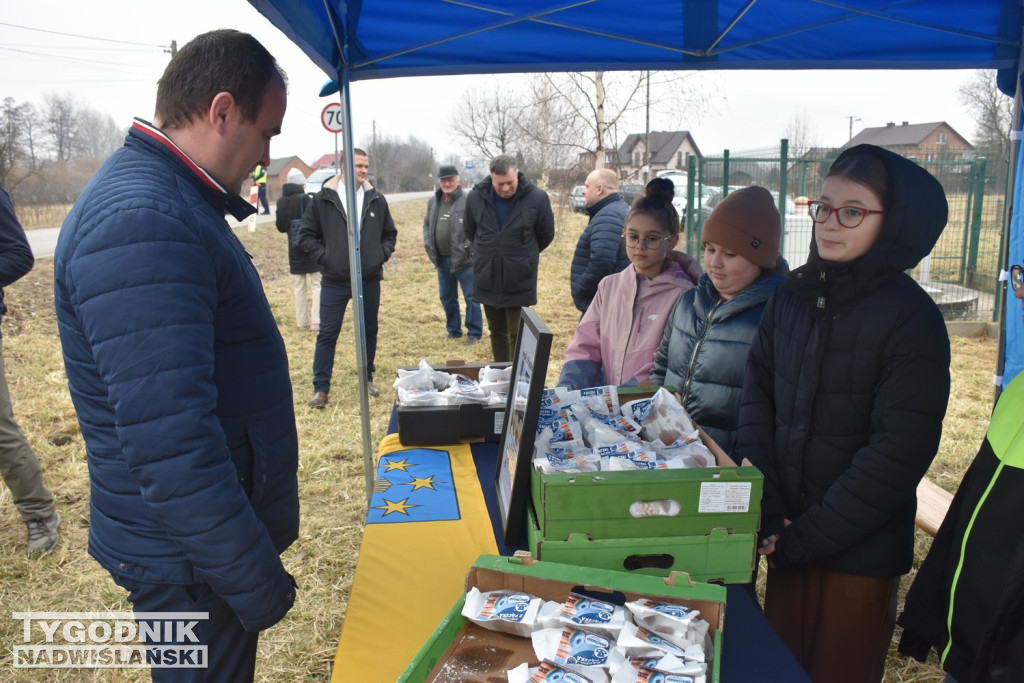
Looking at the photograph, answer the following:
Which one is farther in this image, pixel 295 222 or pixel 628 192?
pixel 628 192

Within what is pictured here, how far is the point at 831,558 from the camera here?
1690 mm

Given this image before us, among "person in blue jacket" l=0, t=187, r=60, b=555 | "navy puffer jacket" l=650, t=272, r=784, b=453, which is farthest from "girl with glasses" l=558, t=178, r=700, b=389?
"person in blue jacket" l=0, t=187, r=60, b=555

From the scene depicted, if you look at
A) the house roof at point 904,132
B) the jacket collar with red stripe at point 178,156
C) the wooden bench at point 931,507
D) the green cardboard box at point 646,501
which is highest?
the house roof at point 904,132

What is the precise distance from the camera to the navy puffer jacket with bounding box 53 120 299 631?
1.15 metres

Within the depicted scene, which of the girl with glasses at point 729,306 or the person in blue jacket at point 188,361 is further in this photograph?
the girl with glasses at point 729,306

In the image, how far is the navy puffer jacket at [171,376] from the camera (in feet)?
3.78

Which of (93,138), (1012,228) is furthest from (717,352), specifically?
(93,138)

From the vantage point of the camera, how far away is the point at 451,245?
7.21 metres

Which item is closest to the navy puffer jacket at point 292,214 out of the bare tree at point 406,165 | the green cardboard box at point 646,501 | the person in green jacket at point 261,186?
the green cardboard box at point 646,501

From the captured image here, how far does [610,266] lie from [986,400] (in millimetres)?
3856

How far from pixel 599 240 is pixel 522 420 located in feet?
9.68

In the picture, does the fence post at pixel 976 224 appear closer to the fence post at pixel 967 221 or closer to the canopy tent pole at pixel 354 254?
the fence post at pixel 967 221

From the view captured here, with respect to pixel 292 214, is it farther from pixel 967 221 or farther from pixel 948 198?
pixel 967 221

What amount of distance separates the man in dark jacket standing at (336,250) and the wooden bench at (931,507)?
3.83 metres
